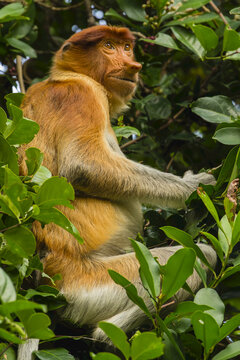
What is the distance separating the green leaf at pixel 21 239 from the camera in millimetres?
2527

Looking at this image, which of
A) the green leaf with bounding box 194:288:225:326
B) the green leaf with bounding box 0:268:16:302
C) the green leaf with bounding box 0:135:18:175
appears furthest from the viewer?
the green leaf with bounding box 0:135:18:175

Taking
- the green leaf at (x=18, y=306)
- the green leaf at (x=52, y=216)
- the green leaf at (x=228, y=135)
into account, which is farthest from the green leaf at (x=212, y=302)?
the green leaf at (x=228, y=135)

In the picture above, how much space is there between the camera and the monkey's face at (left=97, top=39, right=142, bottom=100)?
4.77 meters

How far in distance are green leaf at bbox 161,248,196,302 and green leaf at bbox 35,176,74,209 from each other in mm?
544

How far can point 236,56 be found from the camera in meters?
4.46

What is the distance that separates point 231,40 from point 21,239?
2.54m

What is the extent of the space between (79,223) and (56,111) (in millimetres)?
845

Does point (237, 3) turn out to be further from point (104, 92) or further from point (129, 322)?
point (129, 322)

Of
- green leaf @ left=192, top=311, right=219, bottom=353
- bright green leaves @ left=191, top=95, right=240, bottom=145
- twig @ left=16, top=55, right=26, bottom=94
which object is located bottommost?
twig @ left=16, top=55, right=26, bottom=94

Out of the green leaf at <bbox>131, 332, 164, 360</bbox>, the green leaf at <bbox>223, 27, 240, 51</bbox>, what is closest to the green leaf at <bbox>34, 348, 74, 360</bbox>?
the green leaf at <bbox>131, 332, 164, 360</bbox>

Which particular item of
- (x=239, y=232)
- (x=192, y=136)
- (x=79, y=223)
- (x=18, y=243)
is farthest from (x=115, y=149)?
(x=18, y=243)

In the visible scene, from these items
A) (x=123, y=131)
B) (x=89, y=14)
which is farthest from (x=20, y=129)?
(x=89, y=14)

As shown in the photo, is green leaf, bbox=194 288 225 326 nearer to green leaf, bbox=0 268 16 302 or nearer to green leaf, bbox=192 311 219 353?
green leaf, bbox=192 311 219 353

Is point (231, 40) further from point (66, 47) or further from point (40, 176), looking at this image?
point (40, 176)
